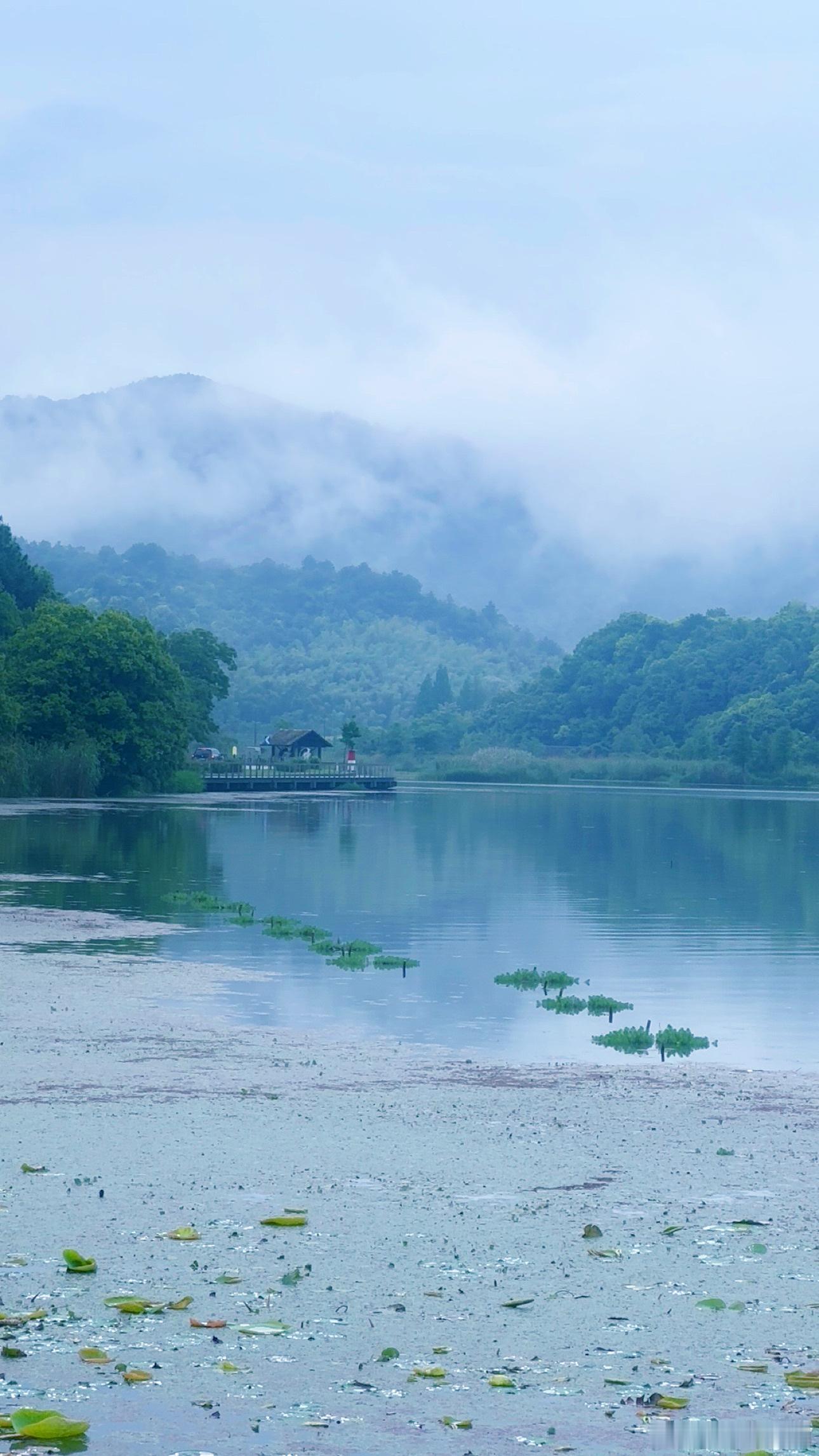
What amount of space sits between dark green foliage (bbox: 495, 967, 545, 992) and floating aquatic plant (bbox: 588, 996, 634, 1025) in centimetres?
146

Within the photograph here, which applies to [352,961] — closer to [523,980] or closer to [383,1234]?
[523,980]

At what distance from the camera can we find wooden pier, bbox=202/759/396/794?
110375 millimetres

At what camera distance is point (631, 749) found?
169 metres

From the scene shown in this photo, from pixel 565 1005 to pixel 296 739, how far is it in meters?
124

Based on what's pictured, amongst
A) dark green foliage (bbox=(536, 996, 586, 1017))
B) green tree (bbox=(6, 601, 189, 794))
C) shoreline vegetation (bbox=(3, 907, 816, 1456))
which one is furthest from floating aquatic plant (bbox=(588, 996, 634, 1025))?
green tree (bbox=(6, 601, 189, 794))

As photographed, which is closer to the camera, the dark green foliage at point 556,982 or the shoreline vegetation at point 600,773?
the dark green foliage at point 556,982

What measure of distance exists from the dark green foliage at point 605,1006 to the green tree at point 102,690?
61.9 metres

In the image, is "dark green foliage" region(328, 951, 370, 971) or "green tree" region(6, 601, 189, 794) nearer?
"dark green foliage" region(328, 951, 370, 971)

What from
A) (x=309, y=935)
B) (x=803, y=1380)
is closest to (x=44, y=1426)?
(x=803, y=1380)

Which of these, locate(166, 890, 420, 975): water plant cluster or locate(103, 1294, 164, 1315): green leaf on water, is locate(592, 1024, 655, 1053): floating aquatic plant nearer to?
locate(166, 890, 420, 975): water plant cluster

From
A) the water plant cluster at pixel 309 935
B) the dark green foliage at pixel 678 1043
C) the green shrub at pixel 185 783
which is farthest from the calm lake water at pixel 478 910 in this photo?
the green shrub at pixel 185 783

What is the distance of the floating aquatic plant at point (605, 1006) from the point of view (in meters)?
21.0

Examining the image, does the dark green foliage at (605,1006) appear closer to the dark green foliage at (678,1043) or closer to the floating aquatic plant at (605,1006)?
the floating aquatic plant at (605,1006)

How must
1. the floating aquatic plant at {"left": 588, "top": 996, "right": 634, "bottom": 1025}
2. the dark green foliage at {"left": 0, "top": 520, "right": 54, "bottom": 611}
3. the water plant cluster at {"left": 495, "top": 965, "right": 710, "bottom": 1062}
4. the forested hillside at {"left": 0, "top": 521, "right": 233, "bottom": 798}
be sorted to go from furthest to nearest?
the dark green foliage at {"left": 0, "top": 520, "right": 54, "bottom": 611} → the forested hillside at {"left": 0, "top": 521, "right": 233, "bottom": 798} → the floating aquatic plant at {"left": 588, "top": 996, "right": 634, "bottom": 1025} → the water plant cluster at {"left": 495, "top": 965, "right": 710, "bottom": 1062}
